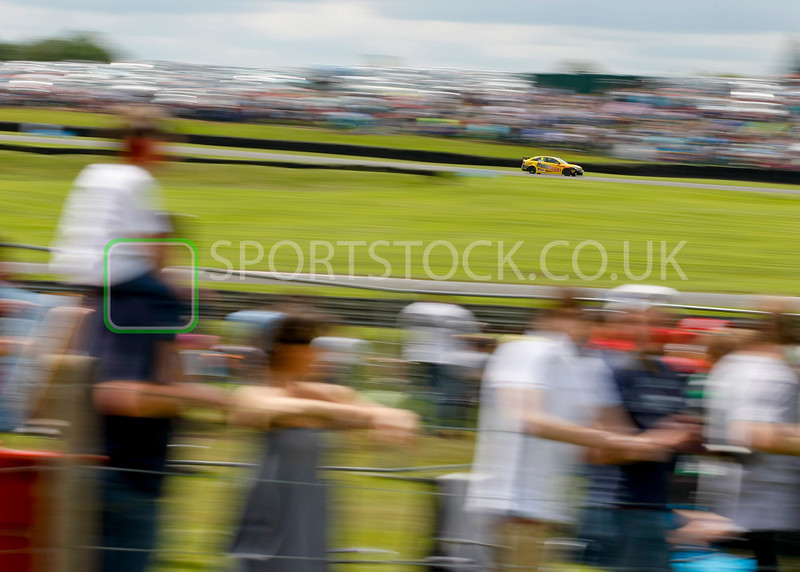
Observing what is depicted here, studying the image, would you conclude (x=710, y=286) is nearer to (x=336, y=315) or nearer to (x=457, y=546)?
(x=336, y=315)

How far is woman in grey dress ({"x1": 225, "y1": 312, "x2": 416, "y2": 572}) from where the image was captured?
112 inches

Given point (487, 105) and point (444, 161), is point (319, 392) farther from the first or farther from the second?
point (487, 105)

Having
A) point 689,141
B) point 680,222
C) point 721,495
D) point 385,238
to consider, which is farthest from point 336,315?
point 689,141

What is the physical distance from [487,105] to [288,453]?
30.0 meters

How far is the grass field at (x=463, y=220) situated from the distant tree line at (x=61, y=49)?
36.6 metres

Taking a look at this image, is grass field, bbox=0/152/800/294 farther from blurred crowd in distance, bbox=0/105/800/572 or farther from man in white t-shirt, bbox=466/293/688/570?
man in white t-shirt, bbox=466/293/688/570

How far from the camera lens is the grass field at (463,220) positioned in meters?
17.1

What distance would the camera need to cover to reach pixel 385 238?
64.7 ft

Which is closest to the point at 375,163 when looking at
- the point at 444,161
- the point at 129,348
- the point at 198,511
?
the point at 444,161

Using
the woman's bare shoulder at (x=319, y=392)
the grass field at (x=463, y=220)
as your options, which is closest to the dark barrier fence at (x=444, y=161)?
the grass field at (x=463, y=220)

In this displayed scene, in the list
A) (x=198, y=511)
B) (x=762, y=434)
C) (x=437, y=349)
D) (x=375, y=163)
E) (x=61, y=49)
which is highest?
(x=61, y=49)

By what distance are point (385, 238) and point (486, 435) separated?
16.4 metres

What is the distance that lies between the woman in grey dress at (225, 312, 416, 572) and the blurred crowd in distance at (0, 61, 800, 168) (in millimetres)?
27589

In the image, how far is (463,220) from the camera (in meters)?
22.6
